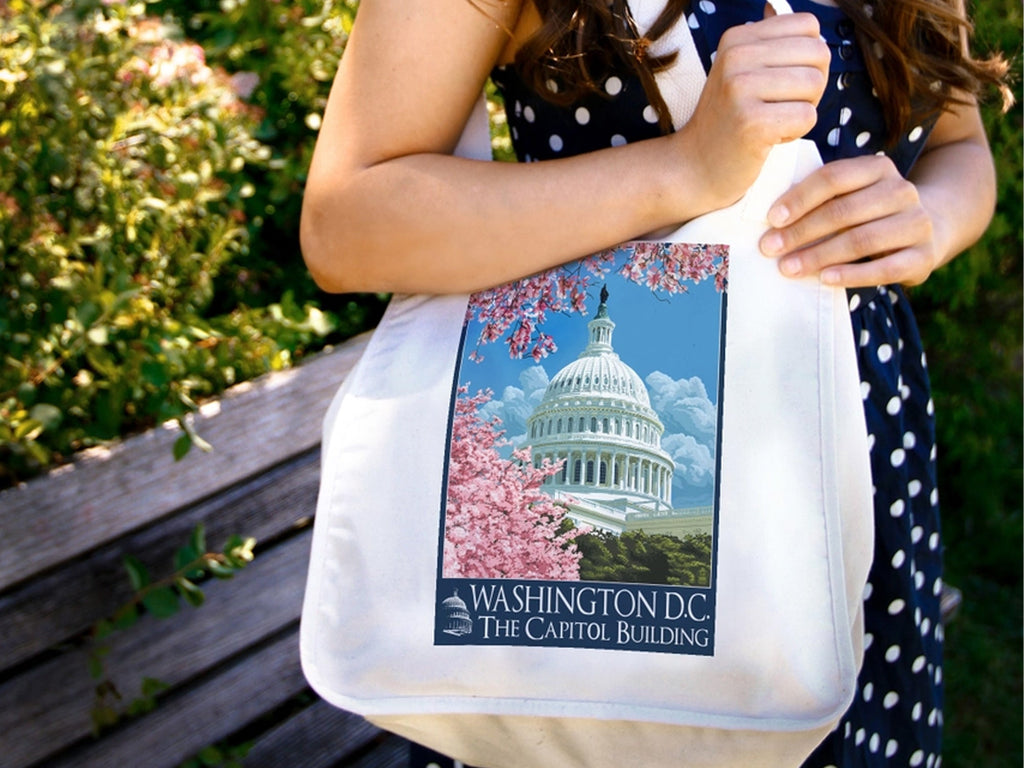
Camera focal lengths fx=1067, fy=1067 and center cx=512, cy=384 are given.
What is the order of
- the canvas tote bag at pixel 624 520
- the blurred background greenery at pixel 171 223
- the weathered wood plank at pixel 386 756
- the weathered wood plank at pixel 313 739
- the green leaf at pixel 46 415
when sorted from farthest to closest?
1. the weathered wood plank at pixel 386 756
2. the weathered wood plank at pixel 313 739
3. the blurred background greenery at pixel 171 223
4. the green leaf at pixel 46 415
5. the canvas tote bag at pixel 624 520

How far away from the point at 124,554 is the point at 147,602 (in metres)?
0.10

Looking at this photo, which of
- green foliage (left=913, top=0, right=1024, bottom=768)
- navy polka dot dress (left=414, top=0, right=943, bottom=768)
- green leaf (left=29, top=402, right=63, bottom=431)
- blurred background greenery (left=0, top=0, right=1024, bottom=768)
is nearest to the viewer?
navy polka dot dress (left=414, top=0, right=943, bottom=768)

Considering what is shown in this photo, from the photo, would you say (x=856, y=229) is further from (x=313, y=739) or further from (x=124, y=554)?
(x=313, y=739)

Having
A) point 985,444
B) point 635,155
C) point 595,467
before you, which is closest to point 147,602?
point 595,467

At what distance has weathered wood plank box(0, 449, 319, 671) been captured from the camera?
1622mm

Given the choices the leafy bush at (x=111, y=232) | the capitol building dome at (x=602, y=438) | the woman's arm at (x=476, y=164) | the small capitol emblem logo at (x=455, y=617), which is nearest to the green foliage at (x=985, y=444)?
the leafy bush at (x=111, y=232)

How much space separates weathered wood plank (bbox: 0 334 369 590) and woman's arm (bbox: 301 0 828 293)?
86cm

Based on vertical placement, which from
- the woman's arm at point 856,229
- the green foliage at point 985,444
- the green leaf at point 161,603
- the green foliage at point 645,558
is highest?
the woman's arm at point 856,229

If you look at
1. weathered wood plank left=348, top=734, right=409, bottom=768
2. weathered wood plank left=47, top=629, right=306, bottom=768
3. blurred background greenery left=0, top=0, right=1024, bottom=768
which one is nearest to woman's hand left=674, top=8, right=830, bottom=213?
blurred background greenery left=0, top=0, right=1024, bottom=768

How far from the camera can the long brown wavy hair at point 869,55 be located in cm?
97

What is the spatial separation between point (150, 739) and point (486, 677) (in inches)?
42.5

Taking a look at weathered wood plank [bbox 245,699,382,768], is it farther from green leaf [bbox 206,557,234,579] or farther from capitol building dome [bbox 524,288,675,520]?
capitol building dome [bbox 524,288,675,520]

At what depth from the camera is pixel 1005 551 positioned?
9.30ft

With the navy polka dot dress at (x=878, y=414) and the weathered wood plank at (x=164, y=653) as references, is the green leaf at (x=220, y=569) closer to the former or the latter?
the weathered wood plank at (x=164, y=653)
